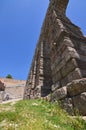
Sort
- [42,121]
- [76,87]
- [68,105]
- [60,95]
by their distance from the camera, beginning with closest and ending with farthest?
1. [42,121]
2. [76,87]
3. [68,105]
4. [60,95]

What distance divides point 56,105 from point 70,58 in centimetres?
166

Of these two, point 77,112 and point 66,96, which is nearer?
point 77,112

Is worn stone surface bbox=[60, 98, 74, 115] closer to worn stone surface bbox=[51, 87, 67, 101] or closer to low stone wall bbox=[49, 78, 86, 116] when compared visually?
low stone wall bbox=[49, 78, 86, 116]

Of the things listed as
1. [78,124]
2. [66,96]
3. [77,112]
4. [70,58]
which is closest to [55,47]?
[70,58]

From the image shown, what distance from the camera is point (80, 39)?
257 inches

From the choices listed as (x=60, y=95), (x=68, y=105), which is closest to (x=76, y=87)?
(x=68, y=105)

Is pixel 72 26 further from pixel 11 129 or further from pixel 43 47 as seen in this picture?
pixel 11 129

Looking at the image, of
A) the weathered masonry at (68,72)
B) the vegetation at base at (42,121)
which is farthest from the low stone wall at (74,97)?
the vegetation at base at (42,121)

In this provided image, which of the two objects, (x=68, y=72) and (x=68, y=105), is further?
A: (x=68, y=72)

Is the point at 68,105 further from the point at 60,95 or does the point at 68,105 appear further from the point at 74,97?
the point at 60,95

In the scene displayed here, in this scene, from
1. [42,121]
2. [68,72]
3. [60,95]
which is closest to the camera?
[42,121]

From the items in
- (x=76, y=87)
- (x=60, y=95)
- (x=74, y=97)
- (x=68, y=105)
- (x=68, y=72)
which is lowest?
(x=68, y=105)

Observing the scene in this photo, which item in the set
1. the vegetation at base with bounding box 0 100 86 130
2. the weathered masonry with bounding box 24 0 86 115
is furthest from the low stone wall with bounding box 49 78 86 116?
the vegetation at base with bounding box 0 100 86 130

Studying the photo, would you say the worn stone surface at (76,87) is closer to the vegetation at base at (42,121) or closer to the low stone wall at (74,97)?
the low stone wall at (74,97)
